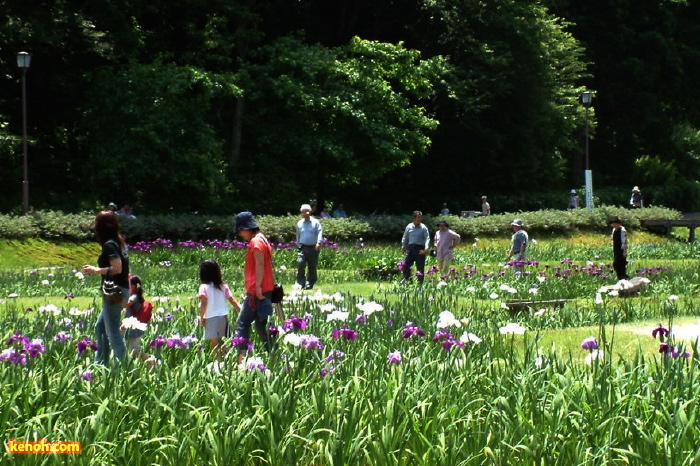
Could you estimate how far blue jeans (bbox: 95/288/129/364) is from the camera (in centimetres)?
747

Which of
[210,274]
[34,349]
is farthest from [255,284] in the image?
[34,349]

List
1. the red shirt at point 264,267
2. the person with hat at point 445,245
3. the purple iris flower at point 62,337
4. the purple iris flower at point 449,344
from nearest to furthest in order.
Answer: the purple iris flower at point 449,344 < the purple iris flower at point 62,337 < the red shirt at point 264,267 < the person with hat at point 445,245

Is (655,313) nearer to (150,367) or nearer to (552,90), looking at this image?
(150,367)

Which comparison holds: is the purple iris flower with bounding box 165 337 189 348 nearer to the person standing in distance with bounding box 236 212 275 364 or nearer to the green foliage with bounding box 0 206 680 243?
the person standing in distance with bounding box 236 212 275 364

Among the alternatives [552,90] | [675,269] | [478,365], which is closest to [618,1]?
[552,90]

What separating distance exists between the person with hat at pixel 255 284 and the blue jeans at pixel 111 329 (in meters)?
1.13

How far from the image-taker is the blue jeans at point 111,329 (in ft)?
24.5

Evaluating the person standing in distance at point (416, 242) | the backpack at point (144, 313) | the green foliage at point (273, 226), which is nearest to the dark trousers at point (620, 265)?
the person standing in distance at point (416, 242)

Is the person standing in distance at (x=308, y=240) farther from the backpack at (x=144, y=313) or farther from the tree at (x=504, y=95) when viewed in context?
the tree at (x=504, y=95)

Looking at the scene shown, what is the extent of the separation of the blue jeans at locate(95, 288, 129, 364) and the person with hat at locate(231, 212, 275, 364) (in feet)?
3.70

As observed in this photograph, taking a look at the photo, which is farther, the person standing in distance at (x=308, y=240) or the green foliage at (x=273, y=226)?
the green foliage at (x=273, y=226)

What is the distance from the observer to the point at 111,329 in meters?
7.57

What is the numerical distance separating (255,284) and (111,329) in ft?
4.67

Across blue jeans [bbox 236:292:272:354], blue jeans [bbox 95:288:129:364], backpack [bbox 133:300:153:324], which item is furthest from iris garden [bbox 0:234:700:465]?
blue jeans [bbox 236:292:272:354]
